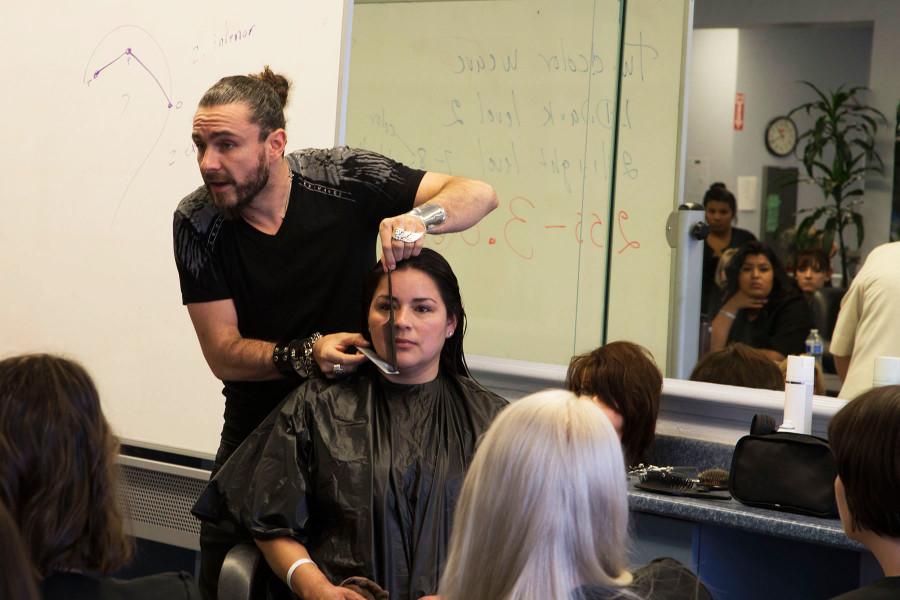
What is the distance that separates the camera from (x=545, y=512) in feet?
4.40

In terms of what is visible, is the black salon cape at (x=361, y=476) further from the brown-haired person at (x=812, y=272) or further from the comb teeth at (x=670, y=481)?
the brown-haired person at (x=812, y=272)

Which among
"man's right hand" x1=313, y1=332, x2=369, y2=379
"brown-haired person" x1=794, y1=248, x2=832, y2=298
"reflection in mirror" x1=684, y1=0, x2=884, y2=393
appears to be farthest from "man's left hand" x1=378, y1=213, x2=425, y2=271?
"reflection in mirror" x1=684, y1=0, x2=884, y2=393

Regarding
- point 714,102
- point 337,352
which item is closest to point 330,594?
point 337,352

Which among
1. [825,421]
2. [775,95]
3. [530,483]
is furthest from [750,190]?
[530,483]

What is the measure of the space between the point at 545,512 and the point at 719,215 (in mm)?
4386

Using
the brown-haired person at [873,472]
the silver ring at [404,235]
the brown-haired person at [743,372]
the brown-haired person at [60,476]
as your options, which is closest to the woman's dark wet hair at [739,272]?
the brown-haired person at [743,372]

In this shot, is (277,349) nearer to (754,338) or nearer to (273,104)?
(273,104)

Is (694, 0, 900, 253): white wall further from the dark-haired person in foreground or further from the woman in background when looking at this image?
the dark-haired person in foreground

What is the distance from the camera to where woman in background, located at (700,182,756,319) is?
4751 mm

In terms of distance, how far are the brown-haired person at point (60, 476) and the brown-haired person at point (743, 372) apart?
6.43 ft

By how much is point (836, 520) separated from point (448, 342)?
0.86 metres

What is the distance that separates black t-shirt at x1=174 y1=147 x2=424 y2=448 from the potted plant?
15.1 ft

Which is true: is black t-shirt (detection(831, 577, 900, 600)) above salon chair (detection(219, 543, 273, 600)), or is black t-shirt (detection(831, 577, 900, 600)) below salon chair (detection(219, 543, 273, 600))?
above

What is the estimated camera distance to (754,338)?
175 inches
